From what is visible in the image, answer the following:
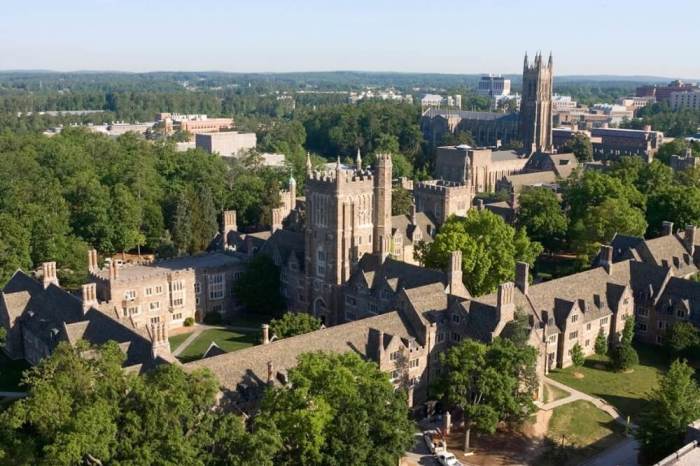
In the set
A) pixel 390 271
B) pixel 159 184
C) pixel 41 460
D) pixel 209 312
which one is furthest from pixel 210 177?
pixel 41 460

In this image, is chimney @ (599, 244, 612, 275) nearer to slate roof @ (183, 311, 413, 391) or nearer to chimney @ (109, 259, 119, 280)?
slate roof @ (183, 311, 413, 391)

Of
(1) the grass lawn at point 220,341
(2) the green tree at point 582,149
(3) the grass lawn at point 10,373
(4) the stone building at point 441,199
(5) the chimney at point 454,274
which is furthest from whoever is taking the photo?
(2) the green tree at point 582,149

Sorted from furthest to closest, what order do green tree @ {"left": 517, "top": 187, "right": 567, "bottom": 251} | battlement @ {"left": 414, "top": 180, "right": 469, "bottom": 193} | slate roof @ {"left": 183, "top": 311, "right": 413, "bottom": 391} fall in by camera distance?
green tree @ {"left": 517, "top": 187, "right": 567, "bottom": 251}
battlement @ {"left": 414, "top": 180, "right": 469, "bottom": 193}
slate roof @ {"left": 183, "top": 311, "right": 413, "bottom": 391}

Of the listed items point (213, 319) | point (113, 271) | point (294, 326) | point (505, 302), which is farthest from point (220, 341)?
point (505, 302)

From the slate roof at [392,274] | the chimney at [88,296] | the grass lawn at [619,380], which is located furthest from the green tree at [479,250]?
the chimney at [88,296]

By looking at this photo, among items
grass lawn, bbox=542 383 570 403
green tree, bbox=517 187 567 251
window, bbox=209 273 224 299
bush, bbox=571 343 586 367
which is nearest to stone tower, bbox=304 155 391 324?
window, bbox=209 273 224 299

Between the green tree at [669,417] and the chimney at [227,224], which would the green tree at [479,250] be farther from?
the chimney at [227,224]

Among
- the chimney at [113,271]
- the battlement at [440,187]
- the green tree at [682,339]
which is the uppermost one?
the battlement at [440,187]
